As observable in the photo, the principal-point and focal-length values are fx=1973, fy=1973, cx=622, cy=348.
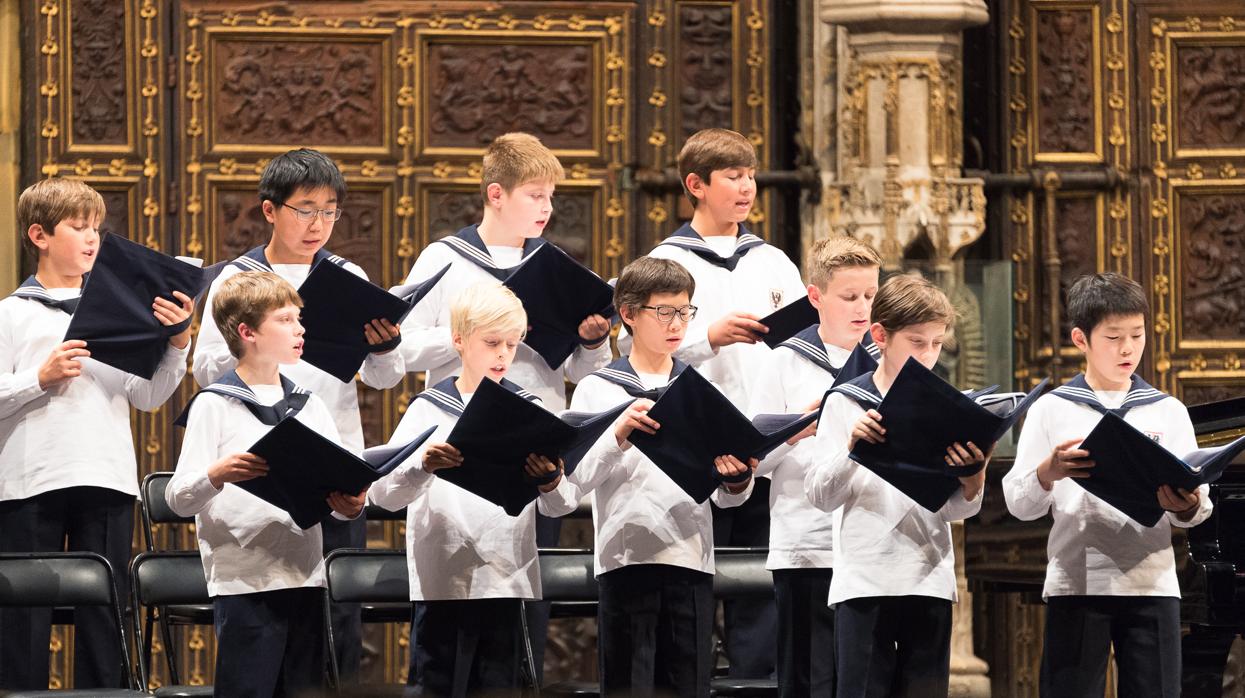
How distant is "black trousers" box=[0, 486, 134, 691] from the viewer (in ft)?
16.8

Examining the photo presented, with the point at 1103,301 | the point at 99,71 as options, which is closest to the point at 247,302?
the point at 1103,301

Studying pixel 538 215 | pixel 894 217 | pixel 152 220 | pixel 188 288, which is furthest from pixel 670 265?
pixel 152 220

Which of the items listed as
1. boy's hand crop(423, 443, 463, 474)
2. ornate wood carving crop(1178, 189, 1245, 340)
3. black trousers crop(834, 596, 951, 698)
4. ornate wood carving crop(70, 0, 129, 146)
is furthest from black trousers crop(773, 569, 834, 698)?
ornate wood carving crop(70, 0, 129, 146)

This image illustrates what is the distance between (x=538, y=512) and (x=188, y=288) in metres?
1.14

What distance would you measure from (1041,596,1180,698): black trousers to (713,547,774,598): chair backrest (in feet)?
2.75

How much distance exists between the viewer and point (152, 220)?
7262 mm

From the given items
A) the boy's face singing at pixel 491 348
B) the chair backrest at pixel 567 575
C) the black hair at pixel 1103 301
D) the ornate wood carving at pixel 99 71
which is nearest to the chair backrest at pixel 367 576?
the chair backrest at pixel 567 575

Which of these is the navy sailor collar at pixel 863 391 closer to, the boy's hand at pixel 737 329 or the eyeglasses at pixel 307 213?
the boy's hand at pixel 737 329

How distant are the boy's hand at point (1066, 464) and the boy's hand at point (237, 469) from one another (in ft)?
5.82

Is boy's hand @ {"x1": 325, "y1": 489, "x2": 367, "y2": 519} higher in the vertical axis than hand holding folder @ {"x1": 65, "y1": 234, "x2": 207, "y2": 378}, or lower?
lower

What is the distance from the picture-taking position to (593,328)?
17.0 feet

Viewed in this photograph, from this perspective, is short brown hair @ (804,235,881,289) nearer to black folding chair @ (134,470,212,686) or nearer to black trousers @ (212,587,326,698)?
black trousers @ (212,587,326,698)

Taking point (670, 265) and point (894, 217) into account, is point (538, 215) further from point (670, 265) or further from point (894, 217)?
point (894, 217)

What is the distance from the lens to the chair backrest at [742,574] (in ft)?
17.0
